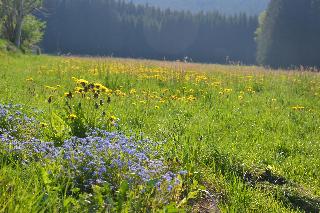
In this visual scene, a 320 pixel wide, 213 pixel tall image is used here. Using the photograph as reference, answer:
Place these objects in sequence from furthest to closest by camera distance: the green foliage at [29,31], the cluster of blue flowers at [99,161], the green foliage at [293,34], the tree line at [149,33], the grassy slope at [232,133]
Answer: the tree line at [149,33] → the green foliage at [293,34] → the green foliage at [29,31] → the grassy slope at [232,133] → the cluster of blue flowers at [99,161]

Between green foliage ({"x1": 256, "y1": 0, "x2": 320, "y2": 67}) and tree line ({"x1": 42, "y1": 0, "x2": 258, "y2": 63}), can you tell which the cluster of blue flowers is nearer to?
green foliage ({"x1": 256, "y1": 0, "x2": 320, "y2": 67})

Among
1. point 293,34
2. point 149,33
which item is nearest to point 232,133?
point 293,34

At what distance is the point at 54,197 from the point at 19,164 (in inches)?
36.5

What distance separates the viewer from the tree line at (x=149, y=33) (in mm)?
118188

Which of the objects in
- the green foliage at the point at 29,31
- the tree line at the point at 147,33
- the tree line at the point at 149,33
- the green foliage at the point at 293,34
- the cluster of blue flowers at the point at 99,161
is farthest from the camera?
the tree line at the point at 149,33

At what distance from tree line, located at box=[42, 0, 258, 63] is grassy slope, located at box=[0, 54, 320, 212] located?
10759 centimetres

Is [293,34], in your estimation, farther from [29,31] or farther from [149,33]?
[149,33]

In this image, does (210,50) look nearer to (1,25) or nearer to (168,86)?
(1,25)

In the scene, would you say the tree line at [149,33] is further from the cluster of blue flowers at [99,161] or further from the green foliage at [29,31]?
the cluster of blue flowers at [99,161]

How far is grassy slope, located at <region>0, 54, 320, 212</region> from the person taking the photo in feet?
13.9

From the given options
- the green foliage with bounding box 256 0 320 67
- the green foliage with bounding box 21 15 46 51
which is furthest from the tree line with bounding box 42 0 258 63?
the green foliage with bounding box 21 15 46 51

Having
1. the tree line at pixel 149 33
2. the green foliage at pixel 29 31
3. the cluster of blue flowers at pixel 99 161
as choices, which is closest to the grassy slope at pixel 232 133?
the cluster of blue flowers at pixel 99 161

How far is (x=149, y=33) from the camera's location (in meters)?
122

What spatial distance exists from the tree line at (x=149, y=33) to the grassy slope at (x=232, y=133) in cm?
10759
